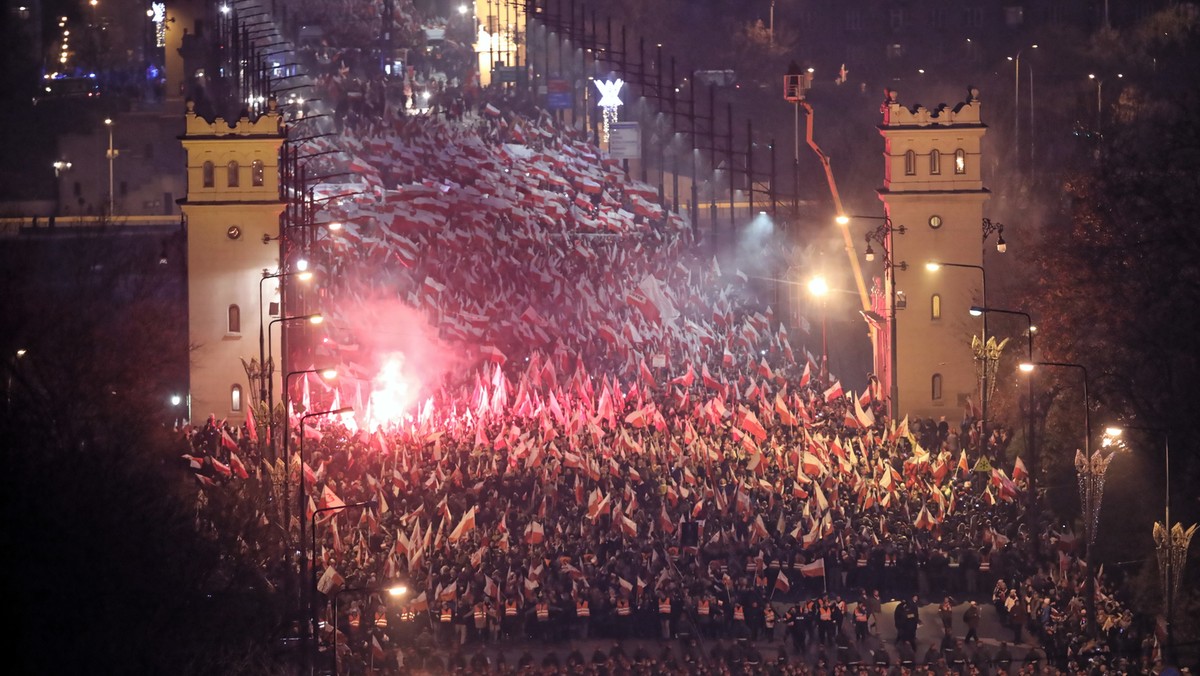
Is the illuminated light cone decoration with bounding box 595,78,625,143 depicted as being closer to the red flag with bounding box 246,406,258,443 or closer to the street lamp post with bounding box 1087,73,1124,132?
the street lamp post with bounding box 1087,73,1124,132

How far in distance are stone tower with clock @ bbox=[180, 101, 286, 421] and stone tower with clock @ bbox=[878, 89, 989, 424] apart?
1492 centimetres

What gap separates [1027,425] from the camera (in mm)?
47969

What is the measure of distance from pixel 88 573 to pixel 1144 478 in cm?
2246

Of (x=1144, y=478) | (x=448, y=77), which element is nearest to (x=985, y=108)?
(x=448, y=77)

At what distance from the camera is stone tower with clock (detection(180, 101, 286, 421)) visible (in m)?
54.5

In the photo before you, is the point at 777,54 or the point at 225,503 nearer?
the point at 225,503

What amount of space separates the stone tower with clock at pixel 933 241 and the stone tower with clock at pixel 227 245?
14.9 meters

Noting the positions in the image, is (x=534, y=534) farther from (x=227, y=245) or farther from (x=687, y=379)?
(x=227, y=245)

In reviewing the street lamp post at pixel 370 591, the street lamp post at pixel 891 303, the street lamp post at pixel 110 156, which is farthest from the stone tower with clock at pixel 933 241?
the street lamp post at pixel 110 156

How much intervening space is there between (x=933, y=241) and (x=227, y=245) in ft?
56.1

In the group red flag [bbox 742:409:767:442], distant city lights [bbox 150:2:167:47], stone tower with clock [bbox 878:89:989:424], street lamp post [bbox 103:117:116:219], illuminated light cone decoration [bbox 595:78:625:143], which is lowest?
red flag [bbox 742:409:767:442]

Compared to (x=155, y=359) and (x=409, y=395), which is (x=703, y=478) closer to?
(x=409, y=395)

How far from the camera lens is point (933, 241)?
5422 centimetres

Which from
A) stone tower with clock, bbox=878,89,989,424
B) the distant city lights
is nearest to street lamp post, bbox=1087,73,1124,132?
stone tower with clock, bbox=878,89,989,424
